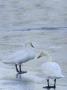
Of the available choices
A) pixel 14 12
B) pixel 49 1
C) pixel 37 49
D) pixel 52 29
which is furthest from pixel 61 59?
pixel 49 1

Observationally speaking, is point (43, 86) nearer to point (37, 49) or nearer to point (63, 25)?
point (37, 49)

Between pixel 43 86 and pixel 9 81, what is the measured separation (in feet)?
1.41

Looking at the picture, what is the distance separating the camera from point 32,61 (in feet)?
16.6

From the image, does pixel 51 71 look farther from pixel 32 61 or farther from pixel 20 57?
pixel 32 61

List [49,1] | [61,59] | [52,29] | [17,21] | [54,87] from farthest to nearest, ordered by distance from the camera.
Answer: [49,1]
[17,21]
[52,29]
[61,59]
[54,87]

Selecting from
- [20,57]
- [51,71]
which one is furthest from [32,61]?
[51,71]

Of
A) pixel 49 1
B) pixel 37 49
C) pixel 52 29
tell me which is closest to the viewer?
pixel 37 49

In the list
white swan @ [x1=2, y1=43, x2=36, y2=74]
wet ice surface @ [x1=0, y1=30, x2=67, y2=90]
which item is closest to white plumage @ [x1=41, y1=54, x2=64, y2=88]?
wet ice surface @ [x1=0, y1=30, x2=67, y2=90]

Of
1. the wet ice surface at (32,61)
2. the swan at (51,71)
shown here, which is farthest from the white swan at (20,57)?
the swan at (51,71)

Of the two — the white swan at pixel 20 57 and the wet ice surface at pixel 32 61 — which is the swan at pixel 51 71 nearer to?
the wet ice surface at pixel 32 61

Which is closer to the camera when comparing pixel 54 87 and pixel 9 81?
pixel 54 87

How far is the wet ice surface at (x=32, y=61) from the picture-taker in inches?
175

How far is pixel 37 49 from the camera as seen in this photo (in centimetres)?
550

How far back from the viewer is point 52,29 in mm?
6500
